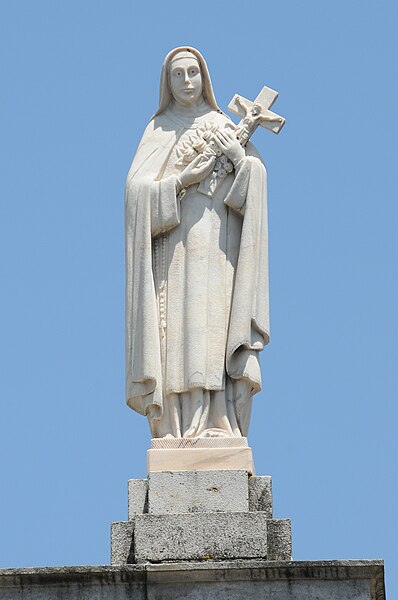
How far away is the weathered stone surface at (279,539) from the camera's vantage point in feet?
73.8

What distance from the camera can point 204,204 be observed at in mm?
24125

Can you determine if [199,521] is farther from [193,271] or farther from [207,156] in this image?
[207,156]

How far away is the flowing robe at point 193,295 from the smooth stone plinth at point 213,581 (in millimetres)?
2127

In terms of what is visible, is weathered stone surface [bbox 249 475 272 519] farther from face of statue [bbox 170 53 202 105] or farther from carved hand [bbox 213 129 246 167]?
face of statue [bbox 170 53 202 105]

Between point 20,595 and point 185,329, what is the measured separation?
392 cm

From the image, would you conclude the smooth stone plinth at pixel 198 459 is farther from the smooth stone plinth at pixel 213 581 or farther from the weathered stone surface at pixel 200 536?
the smooth stone plinth at pixel 213 581

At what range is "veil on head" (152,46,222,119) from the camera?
80.6 ft

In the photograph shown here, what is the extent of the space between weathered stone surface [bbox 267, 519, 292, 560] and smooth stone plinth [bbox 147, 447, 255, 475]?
72 centimetres

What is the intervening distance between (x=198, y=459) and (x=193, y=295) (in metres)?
2.03

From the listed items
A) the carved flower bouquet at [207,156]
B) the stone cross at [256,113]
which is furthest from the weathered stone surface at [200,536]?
the stone cross at [256,113]

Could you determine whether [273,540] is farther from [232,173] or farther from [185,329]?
[232,173]

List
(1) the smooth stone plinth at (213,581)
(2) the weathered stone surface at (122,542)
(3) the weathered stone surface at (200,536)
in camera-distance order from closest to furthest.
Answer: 1. (1) the smooth stone plinth at (213,581)
2. (3) the weathered stone surface at (200,536)
3. (2) the weathered stone surface at (122,542)

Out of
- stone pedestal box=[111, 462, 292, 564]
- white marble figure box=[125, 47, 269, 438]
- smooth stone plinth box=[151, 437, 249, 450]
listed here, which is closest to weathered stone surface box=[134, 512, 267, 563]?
stone pedestal box=[111, 462, 292, 564]

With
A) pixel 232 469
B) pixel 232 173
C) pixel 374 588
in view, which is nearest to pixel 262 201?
pixel 232 173
